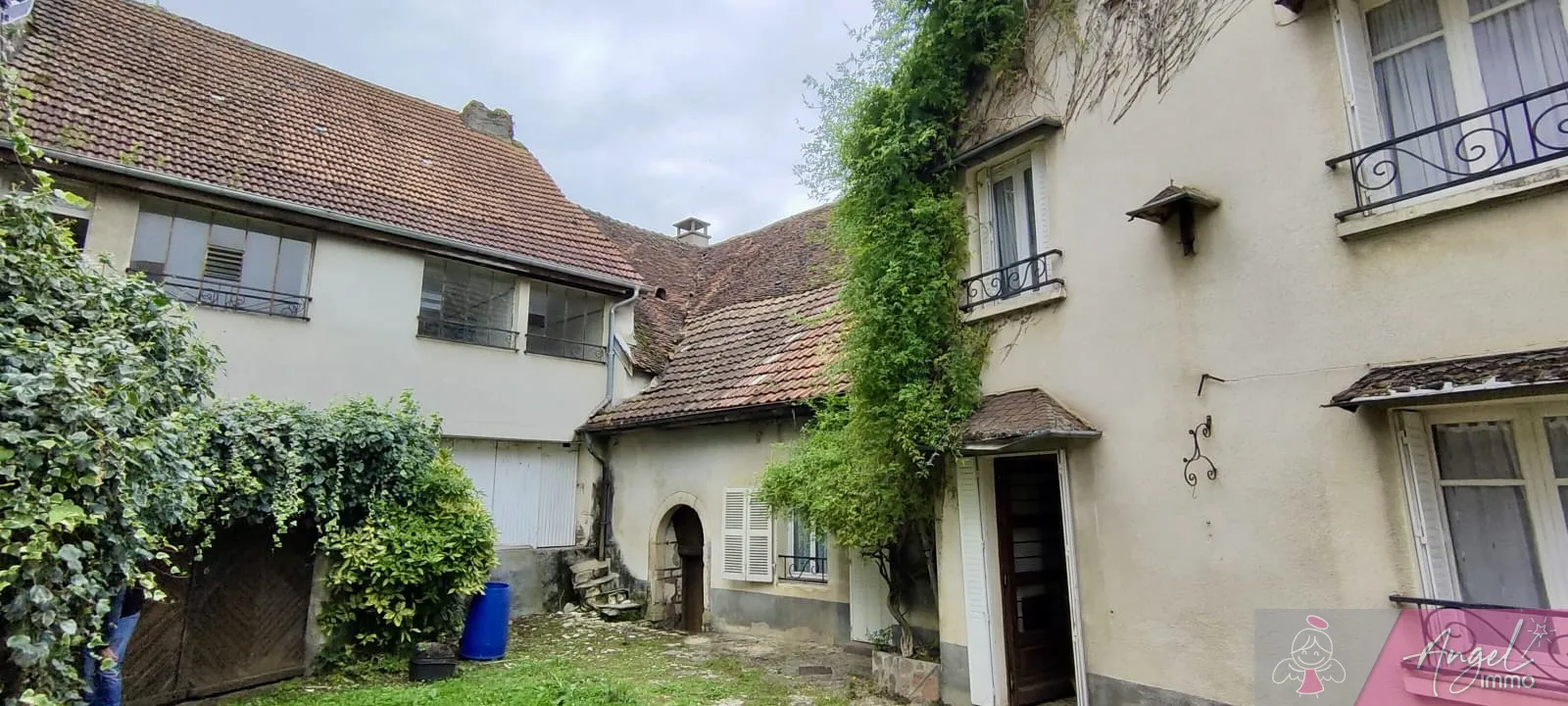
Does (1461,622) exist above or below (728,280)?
below

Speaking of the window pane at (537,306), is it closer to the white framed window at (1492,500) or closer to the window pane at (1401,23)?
the window pane at (1401,23)

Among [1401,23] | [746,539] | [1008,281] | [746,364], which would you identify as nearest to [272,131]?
[746,364]

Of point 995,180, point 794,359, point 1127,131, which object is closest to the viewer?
point 1127,131

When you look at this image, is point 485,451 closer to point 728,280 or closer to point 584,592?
point 584,592

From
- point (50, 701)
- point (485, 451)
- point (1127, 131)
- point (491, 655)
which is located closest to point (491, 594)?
point (491, 655)

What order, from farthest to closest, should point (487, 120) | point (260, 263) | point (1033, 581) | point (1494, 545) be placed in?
point (487, 120)
point (260, 263)
point (1033, 581)
point (1494, 545)

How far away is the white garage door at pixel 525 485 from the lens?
1138 cm

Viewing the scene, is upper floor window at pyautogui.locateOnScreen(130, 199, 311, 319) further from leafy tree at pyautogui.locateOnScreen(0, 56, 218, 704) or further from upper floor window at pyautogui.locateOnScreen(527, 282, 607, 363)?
leafy tree at pyautogui.locateOnScreen(0, 56, 218, 704)

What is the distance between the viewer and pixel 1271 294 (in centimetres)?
486

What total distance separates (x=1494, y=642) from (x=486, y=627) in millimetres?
8933

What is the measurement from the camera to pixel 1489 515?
4035 mm

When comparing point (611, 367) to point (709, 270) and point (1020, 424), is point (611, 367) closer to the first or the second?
point (709, 270)

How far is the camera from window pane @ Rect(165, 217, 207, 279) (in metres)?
9.12

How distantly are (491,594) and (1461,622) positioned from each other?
8.81 metres
